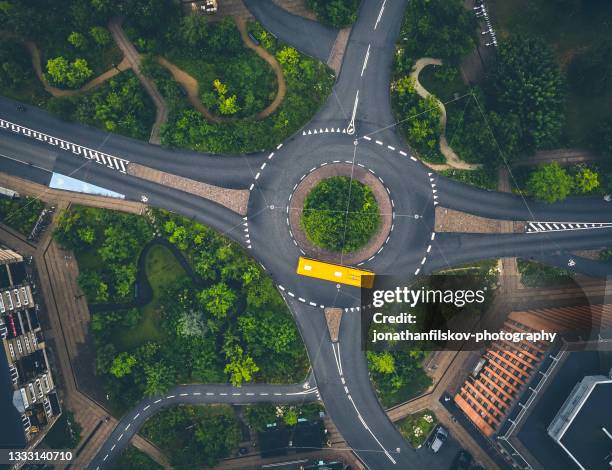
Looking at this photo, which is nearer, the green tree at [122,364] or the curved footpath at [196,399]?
the green tree at [122,364]

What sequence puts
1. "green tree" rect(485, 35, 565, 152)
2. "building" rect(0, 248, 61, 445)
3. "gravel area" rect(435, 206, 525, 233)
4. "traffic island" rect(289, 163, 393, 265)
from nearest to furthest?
"building" rect(0, 248, 61, 445), "green tree" rect(485, 35, 565, 152), "traffic island" rect(289, 163, 393, 265), "gravel area" rect(435, 206, 525, 233)

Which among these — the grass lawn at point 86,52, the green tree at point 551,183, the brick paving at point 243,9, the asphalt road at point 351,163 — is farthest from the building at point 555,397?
the grass lawn at point 86,52

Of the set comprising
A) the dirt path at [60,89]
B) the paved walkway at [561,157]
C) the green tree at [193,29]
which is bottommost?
the paved walkway at [561,157]

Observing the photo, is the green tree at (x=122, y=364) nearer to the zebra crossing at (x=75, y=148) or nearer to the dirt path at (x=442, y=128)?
the zebra crossing at (x=75, y=148)

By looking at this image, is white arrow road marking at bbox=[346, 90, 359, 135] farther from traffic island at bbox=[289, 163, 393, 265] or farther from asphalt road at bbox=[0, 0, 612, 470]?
traffic island at bbox=[289, 163, 393, 265]

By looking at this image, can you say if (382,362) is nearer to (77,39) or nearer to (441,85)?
(441,85)

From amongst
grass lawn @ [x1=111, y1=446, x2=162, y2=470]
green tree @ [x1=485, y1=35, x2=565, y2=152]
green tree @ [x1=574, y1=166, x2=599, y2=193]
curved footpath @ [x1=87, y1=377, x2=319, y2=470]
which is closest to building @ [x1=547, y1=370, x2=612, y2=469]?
green tree @ [x1=574, y1=166, x2=599, y2=193]

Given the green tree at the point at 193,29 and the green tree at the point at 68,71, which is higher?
the green tree at the point at 193,29

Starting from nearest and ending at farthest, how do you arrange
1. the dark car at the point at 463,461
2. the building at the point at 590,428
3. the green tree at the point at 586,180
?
the building at the point at 590,428, the green tree at the point at 586,180, the dark car at the point at 463,461
